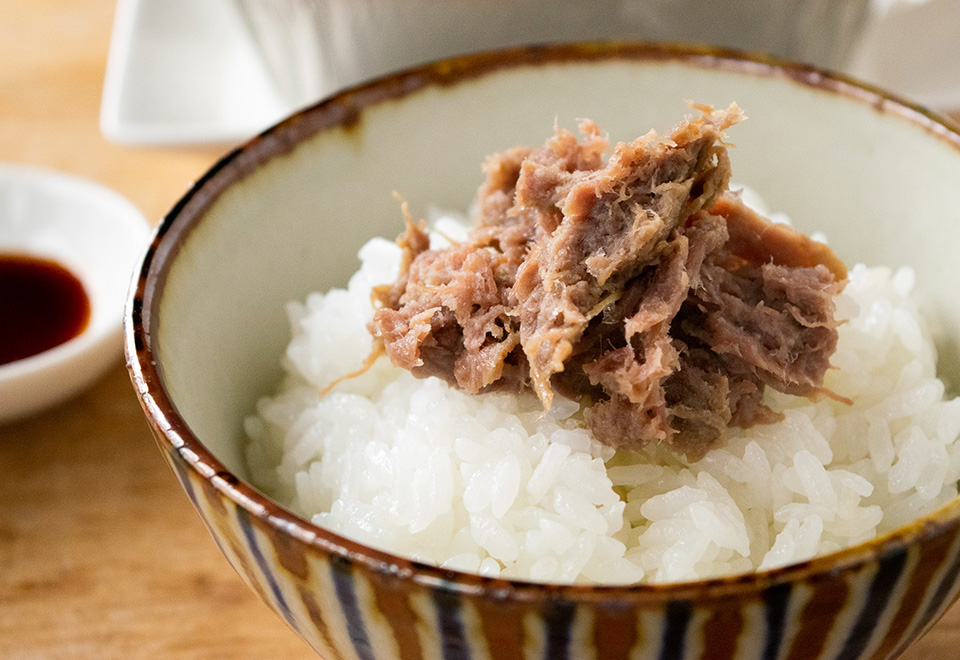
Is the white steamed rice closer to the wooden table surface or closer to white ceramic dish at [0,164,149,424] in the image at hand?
the wooden table surface

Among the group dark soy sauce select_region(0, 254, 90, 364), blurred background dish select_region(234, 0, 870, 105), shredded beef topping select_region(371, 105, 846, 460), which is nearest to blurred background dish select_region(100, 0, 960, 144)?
blurred background dish select_region(234, 0, 870, 105)

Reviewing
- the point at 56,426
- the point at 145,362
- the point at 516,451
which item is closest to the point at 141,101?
the point at 56,426

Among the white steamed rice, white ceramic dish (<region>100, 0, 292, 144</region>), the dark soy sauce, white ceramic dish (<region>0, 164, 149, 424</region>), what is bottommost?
the dark soy sauce

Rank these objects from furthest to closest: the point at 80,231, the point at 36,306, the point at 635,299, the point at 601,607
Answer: the point at 80,231 < the point at 36,306 < the point at 635,299 < the point at 601,607

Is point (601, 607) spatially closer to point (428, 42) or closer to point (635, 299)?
point (635, 299)

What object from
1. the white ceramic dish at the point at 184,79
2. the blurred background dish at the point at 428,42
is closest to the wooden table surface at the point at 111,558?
the white ceramic dish at the point at 184,79

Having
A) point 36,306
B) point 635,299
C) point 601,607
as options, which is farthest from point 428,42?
point 601,607
